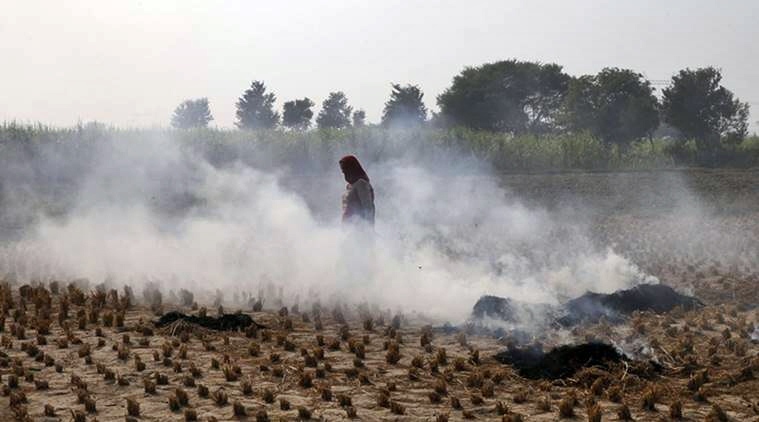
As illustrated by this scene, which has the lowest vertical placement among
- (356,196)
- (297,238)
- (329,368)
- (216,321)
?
(329,368)

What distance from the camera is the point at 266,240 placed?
15.3 m

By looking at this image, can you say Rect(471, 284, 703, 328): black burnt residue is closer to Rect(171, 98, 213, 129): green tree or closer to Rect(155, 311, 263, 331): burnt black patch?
Rect(155, 311, 263, 331): burnt black patch

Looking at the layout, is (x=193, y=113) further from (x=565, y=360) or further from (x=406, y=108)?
(x=565, y=360)

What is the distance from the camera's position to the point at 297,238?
1488 cm

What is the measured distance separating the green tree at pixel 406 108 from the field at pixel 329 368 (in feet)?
161

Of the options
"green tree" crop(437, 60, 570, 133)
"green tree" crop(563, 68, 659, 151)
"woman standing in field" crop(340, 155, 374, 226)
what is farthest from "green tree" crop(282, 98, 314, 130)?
"woman standing in field" crop(340, 155, 374, 226)

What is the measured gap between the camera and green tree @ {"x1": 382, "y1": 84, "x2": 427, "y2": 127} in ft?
198

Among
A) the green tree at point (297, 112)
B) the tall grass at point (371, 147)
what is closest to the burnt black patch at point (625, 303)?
the tall grass at point (371, 147)

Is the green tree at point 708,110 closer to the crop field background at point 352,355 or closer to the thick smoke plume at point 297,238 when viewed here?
the thick smoke plume at point 297,238

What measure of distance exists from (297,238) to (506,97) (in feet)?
157

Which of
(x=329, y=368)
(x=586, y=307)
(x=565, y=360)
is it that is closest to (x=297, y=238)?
(x=586, y=307)

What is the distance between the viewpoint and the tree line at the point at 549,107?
131 ft

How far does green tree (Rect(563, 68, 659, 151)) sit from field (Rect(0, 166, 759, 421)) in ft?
105

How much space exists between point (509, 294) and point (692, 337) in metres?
3.01
